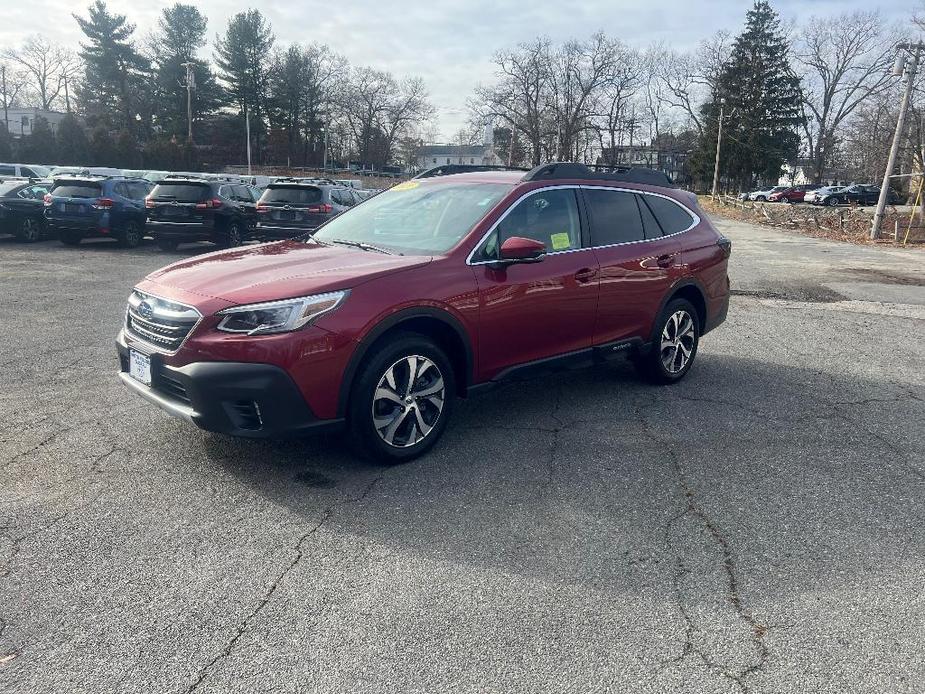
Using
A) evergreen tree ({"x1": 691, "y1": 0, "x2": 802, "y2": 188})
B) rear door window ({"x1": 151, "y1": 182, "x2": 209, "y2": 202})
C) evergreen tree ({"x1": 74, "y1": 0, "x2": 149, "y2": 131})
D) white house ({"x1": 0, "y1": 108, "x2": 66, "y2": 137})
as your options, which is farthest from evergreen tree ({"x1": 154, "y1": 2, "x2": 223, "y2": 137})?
rear door window ({"x1": 151, "y1": 182, "x2": 209, "y2": 202})

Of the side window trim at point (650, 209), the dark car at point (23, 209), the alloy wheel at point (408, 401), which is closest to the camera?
the alloy wheel at point (408, 401)

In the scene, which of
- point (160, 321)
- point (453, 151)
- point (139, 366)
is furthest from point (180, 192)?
point (453, 151)

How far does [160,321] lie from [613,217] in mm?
3424

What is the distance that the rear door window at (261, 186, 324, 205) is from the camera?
15.2 m

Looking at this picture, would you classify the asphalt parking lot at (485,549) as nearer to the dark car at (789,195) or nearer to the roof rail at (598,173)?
the roof rail at (598,173)

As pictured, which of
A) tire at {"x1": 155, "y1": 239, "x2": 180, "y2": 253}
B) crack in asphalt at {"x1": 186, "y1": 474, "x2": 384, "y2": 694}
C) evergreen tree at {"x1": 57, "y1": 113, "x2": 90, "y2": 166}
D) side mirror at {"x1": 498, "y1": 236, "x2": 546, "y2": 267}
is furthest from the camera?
evergreen tree at {"x1": 57, "y1": 113, "x2": 90, "y2": 166}

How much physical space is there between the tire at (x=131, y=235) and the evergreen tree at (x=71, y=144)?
125 feet

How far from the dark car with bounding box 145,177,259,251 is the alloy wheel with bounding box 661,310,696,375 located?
11792mm

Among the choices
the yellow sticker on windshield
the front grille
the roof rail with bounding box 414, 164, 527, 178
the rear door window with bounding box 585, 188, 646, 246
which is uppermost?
the roof rail with bounding box 414, 164, 527, 178

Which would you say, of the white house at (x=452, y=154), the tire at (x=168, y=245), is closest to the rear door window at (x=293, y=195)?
the tire at (x=168, y=245)

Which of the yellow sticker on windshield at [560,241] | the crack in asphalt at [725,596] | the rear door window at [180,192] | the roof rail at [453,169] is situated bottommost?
the crack in asphalt at [725,596]

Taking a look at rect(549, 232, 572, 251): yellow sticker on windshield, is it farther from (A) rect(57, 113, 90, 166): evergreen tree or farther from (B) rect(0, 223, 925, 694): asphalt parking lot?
(A) rect(57, 113, 90, 166): evergreen tree

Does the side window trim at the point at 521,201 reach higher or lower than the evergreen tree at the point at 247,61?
lower

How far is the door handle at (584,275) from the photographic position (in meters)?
5.10
